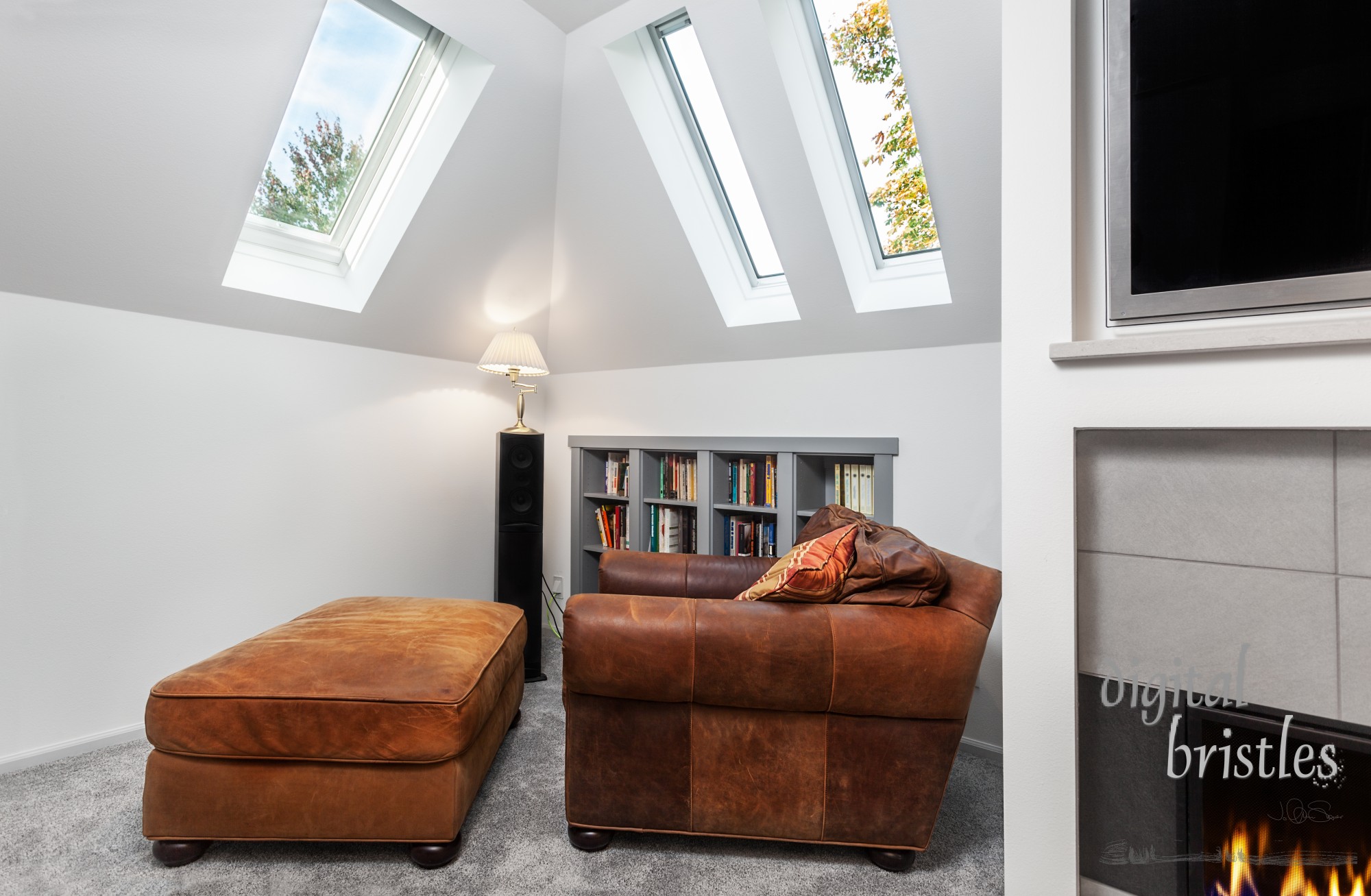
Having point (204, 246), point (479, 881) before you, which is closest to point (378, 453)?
point (204, 246)

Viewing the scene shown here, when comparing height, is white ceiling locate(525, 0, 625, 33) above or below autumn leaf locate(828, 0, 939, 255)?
above

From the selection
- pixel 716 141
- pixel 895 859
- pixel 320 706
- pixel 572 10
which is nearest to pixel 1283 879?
pixel 895 859

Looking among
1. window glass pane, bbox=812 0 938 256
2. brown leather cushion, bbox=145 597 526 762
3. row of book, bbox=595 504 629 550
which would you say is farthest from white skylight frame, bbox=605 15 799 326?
brown leather cushion, bbox=145 597 526 762

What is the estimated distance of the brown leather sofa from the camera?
57.2 inches

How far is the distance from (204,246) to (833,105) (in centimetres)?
236

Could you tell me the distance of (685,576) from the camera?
231 centimetres

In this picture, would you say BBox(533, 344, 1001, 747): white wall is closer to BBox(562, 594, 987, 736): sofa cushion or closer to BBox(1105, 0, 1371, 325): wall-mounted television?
BBox(562, 594, 987, 736): sofa cushion

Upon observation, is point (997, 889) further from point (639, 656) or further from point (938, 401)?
point (938, 401)

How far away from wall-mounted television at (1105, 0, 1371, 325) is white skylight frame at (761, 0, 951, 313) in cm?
85

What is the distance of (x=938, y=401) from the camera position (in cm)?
244

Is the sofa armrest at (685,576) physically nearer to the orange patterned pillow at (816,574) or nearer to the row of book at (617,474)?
the orange patterned pillow at (816,574)

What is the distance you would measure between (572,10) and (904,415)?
77.8 inches

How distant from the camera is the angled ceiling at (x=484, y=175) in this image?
1749 millimetres

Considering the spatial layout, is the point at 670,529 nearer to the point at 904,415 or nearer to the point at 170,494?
the point at 904,415
